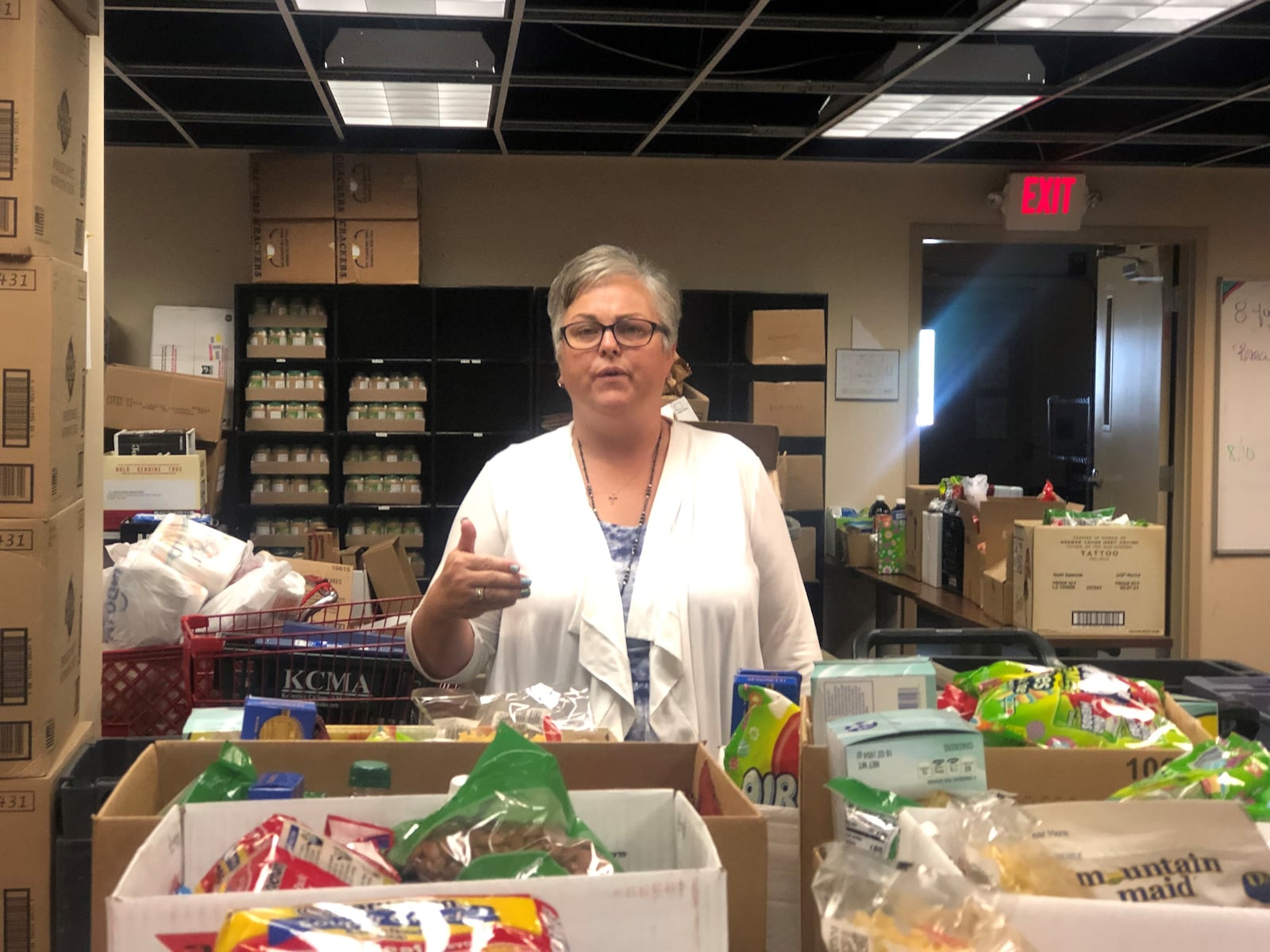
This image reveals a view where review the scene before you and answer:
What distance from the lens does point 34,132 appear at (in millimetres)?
1437

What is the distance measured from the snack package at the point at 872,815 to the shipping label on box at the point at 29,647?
1060 millimetres

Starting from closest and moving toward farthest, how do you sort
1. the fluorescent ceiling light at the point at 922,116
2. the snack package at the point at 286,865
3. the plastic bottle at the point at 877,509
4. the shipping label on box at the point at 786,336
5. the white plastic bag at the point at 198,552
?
the snack package at the point at 286,865
the white plastic bag at the point at 198,552
the fluorescent ceiling light at the point at 922,116
the plastic bottle at the point at 877,509
the shipping label on box at the point at 786,336

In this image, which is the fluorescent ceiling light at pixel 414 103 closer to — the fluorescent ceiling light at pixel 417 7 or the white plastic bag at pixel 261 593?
the fluorescent ceiling light at pixel 417 7

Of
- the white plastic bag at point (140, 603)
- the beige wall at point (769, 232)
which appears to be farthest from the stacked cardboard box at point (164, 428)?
the white plastic bag at point (140, 603)

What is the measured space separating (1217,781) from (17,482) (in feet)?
4.41

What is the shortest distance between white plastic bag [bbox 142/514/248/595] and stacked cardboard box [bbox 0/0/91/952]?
73cm

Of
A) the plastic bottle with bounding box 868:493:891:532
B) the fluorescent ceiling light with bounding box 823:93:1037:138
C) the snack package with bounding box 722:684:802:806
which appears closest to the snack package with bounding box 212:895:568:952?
the snack package with bounding box 722:684:802:806

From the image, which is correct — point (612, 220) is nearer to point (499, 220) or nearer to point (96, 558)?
point (499, 220)

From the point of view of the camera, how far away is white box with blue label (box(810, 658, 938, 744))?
3.19 ft

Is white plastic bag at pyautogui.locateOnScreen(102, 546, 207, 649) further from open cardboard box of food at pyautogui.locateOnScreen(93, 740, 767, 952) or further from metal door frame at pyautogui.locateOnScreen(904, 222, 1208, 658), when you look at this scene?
metal door frame at pyautogui.locateOnScreen(904, 222, 1208, 658)

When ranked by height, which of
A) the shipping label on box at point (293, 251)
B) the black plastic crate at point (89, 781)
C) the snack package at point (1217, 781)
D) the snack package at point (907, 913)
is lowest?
the black plastic crate at point (89, 781)

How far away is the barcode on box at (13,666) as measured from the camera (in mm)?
1426

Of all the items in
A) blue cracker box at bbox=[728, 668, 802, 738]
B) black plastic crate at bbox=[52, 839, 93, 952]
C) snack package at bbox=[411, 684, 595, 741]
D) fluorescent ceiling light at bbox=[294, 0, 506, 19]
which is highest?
fluorescent ceiling light at bbox=[294, 0, 506, 19]

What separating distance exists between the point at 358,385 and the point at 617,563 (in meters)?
4.14
